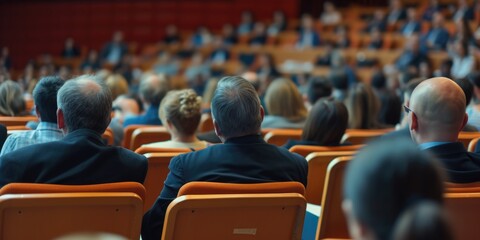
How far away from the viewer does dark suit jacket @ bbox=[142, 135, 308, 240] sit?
9.18ft

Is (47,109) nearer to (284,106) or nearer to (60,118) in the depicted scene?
(60,118)

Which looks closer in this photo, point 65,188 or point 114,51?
point 65,188

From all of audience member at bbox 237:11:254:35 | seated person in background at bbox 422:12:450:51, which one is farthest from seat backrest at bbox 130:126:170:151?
audience member at bbox 237:11:254:35

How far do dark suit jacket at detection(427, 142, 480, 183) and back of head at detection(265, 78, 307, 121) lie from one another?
2642 mm

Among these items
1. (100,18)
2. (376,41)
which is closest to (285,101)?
(376,41)

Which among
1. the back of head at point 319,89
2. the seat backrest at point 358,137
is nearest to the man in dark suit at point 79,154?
the seat backrest at point 358,137

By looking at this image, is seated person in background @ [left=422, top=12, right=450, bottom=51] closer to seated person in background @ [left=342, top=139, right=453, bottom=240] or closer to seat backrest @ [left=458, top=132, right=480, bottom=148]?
seat backrest @ [left=458, top=132, right=480, bottom=148]

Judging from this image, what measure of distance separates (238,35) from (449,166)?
13.4m

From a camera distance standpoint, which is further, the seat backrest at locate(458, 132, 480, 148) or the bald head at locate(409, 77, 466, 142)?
the seat backrest at locate(458, 132, 480, 148)

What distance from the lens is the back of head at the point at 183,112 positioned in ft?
13.3

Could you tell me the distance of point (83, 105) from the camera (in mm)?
2943

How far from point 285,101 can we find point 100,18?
12408 millimetres

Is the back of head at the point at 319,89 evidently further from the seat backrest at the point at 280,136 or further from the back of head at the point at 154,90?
the seat backrest at the point at 280,136

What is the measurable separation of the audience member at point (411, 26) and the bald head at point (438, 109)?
1099 cm
